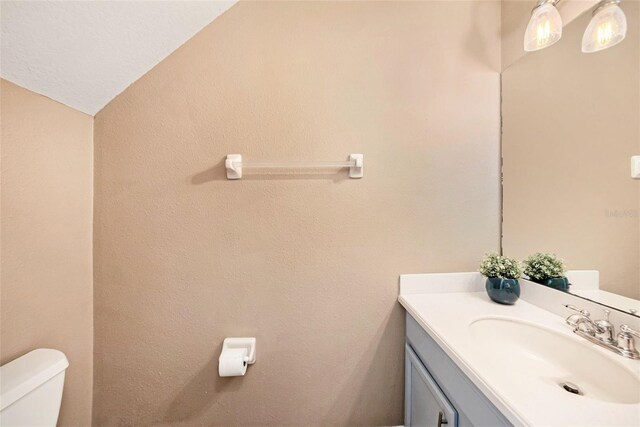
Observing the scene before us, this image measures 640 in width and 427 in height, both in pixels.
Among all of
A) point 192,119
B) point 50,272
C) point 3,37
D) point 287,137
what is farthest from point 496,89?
point 50,272

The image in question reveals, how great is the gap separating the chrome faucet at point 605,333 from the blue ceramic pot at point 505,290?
158 millimetres

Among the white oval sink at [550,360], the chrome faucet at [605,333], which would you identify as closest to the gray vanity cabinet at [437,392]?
the white oval sink at [550,360]

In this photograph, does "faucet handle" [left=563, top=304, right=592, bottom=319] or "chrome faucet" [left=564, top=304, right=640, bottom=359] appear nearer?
"chrome faucet" [left=564, top=304, right=640, bottom=359]

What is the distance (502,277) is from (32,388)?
176cm

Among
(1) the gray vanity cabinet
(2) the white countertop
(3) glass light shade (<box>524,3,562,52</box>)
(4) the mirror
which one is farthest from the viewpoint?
(3) glass light shade (<box>524,3,562,52</box>)

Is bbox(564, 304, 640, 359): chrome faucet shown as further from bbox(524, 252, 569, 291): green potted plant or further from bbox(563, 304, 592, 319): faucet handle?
bbox(524, 252, 569, 291): green potted plant

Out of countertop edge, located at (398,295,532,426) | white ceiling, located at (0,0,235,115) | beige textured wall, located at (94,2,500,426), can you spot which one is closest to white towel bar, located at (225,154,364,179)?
beige textured wall, located at (94,2,500,426)

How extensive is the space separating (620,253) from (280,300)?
1.27 meters

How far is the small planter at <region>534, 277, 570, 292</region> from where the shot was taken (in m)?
0.92

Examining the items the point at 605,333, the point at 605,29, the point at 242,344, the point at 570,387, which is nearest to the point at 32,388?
the point at 242,344

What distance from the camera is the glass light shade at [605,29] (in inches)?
29.7

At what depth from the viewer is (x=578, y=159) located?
884 millimetres

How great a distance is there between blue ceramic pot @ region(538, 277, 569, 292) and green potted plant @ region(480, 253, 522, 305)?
0.10 meters

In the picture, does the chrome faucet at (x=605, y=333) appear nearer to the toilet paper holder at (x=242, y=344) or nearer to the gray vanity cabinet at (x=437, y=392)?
the gray vanity cabinet at (x=437, y=392)
